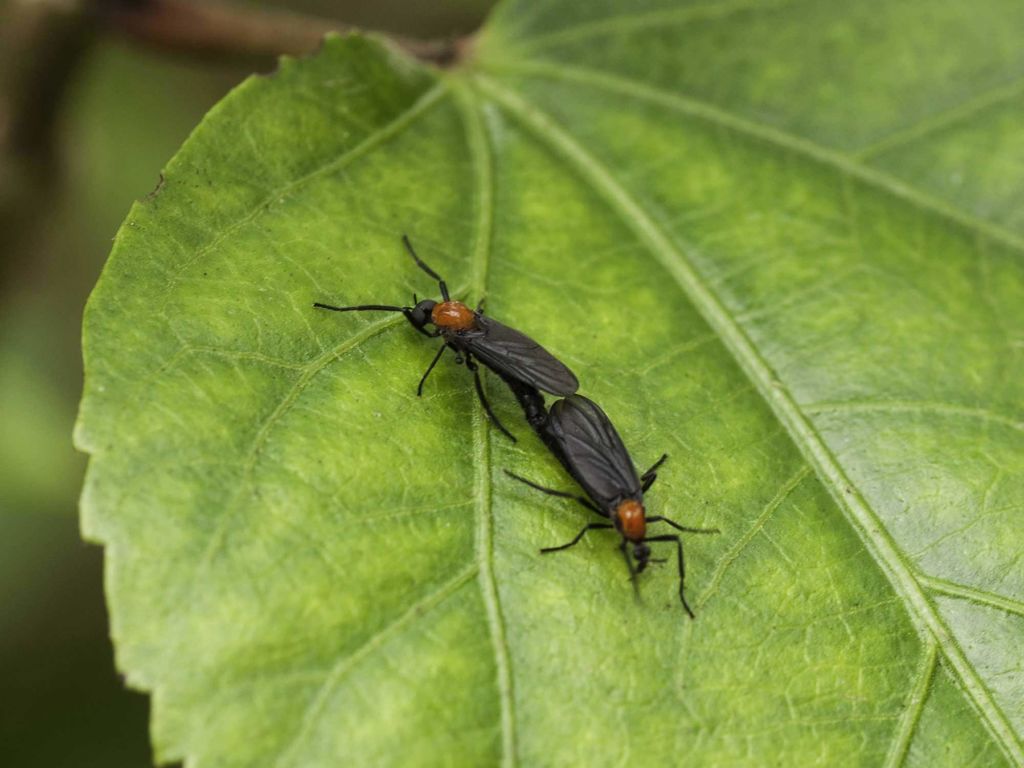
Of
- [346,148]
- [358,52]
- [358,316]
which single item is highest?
[358,52]

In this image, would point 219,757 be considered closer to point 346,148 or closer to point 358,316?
point 358,316

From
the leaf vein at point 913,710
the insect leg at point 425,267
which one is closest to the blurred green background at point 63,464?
the insect leg at point 425,267

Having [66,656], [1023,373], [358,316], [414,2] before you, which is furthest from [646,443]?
[414,2]

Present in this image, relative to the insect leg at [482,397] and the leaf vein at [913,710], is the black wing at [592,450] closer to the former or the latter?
the insect leg at [482,397]

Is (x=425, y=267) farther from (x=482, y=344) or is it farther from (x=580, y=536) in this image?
(x=580, y=536)

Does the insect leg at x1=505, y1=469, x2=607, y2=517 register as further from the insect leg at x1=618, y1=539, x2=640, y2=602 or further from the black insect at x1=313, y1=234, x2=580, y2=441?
the black insect at x1=313, y1=234, x2=580, y2=441

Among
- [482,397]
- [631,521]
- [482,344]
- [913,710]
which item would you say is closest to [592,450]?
[631,521]

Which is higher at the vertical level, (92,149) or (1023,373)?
(92,149)
